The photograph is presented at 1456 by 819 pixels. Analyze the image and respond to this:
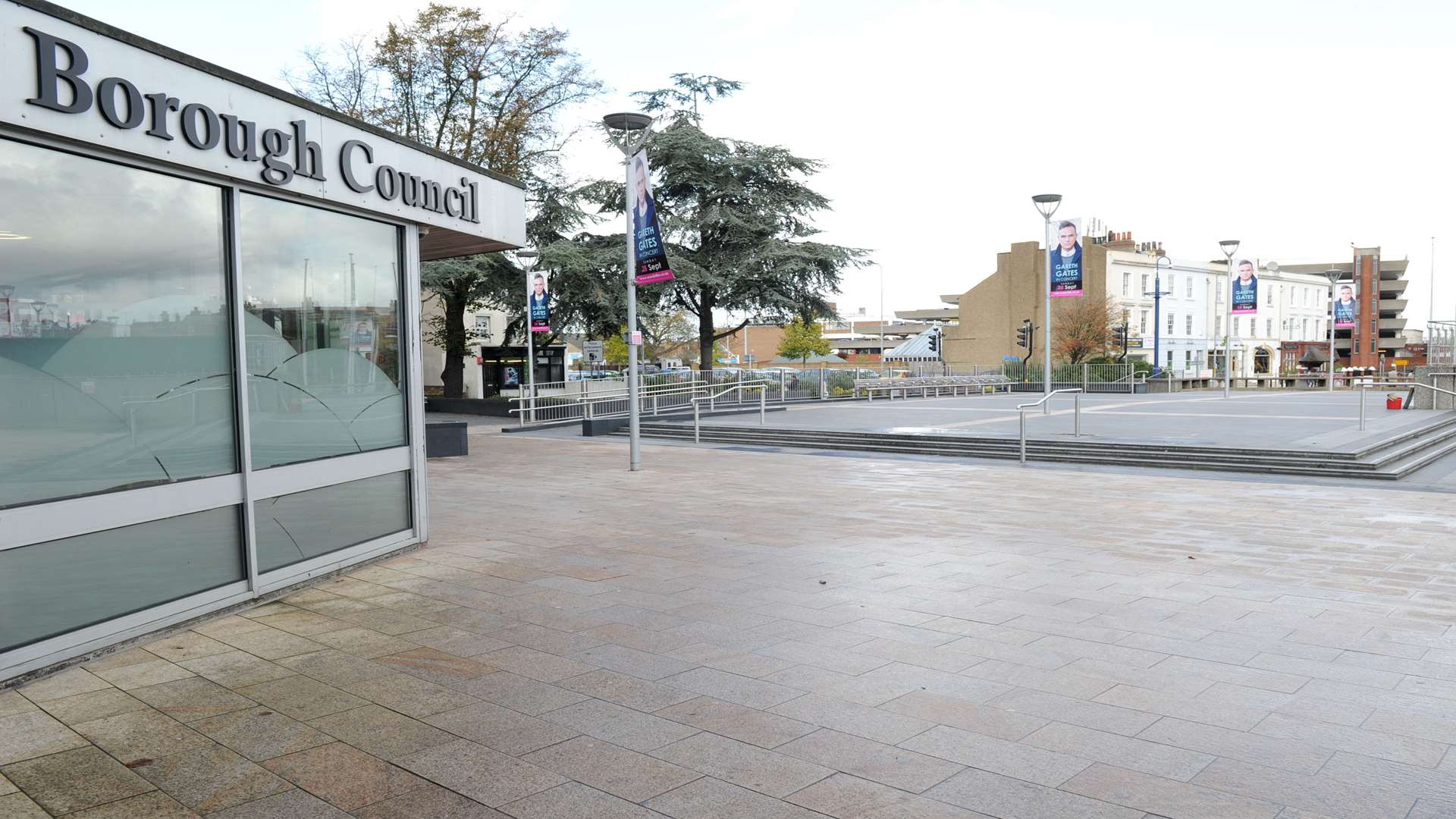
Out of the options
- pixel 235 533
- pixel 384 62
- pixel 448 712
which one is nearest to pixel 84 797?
pixel 448 712

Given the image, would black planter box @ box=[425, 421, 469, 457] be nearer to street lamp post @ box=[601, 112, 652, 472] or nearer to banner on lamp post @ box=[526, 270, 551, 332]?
street lamp post @ box=[601, 112, 652, 472]

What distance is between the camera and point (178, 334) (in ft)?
19.9

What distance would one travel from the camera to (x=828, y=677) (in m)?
5.13

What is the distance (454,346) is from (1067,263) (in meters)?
19.9

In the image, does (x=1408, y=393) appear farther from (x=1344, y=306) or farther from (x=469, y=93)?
(x=469, y=93)

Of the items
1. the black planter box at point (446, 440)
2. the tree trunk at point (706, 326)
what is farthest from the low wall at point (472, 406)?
the black planter box at point (446, 440)

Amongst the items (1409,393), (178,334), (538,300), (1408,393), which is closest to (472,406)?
(538,300)

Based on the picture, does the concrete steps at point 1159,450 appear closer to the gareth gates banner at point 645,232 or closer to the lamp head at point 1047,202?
the gareth gates banner at point 645,232

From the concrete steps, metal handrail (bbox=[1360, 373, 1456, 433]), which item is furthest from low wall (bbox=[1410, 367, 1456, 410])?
the concrete steps

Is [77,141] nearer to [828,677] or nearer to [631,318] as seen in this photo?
[828,677]

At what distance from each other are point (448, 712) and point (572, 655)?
1.00 meters

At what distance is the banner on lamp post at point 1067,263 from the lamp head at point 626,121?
12.8 metres

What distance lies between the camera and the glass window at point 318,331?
22.0 ft

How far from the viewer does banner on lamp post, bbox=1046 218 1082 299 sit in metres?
24.0
